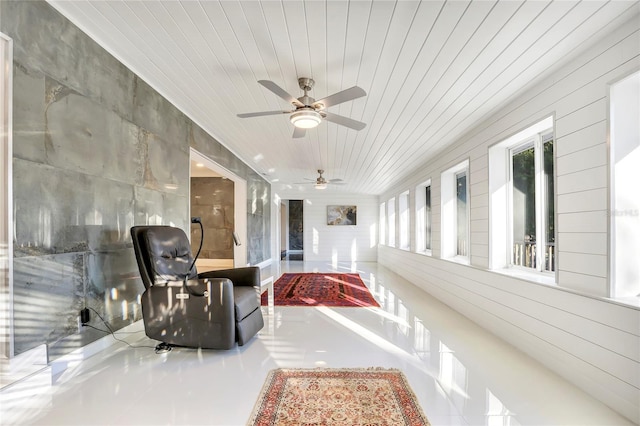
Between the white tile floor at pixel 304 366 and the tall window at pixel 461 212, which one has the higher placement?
the tall window at pixel 461 212

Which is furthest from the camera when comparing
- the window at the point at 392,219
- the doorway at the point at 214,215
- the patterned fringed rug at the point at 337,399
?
the window at the point at 392,219

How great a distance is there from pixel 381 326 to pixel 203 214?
6883 mm

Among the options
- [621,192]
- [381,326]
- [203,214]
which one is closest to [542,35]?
[621,192]

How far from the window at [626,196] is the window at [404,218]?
19.3 feet

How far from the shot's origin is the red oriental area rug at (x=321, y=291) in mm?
4680

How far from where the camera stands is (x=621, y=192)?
6.68 ft

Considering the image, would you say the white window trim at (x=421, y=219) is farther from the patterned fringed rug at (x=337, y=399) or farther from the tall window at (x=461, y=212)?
the patterned fringed rug at (x=337, y=399)

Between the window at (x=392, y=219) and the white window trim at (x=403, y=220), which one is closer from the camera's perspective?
the white window trim at (x=403, y=220)

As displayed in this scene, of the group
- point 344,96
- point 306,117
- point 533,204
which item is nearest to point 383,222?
point 533,204

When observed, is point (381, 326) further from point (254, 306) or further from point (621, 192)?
point (621, 192)

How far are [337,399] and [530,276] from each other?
2182 millimetres

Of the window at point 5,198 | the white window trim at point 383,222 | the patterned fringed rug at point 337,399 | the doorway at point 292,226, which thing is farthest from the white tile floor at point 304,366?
the doorway at point 292,226

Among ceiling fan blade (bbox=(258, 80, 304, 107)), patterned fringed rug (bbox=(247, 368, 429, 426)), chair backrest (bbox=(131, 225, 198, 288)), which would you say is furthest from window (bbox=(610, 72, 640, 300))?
chair backrest (bbox=(131, 225, 198, 288))

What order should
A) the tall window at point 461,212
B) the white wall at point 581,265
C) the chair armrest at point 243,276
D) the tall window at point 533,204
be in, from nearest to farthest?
the white wall at point 581,265
the tall window at point 533,204
the chair armrest at point 243,276
the tall window at point 461,212
